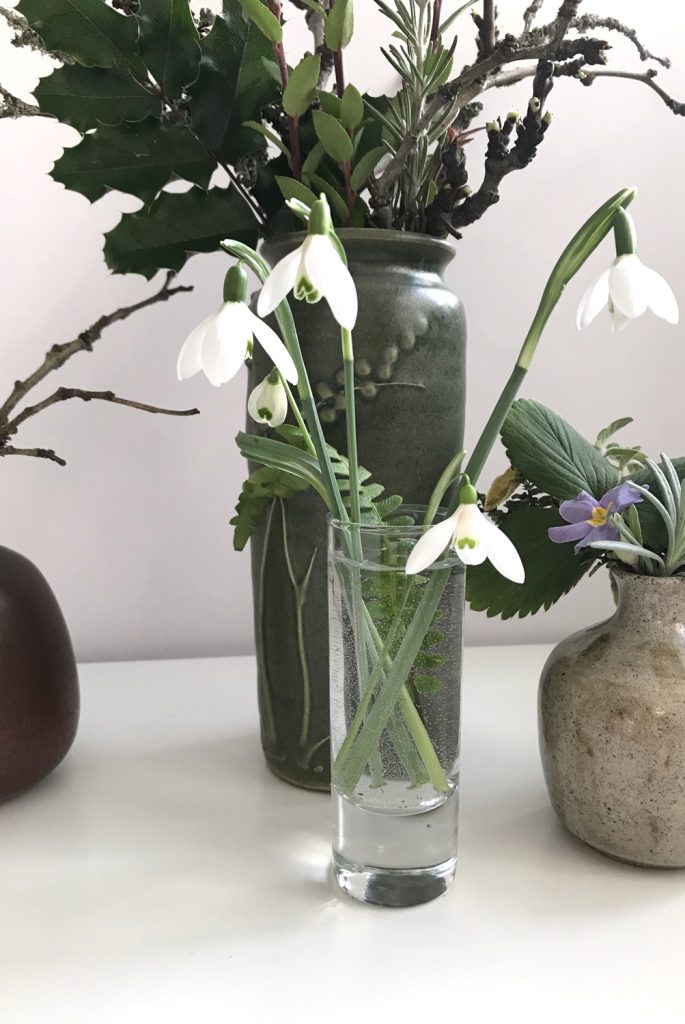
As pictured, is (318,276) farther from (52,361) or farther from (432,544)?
(52,361)

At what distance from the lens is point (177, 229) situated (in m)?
0.59

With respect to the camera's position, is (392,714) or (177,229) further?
(177,229)

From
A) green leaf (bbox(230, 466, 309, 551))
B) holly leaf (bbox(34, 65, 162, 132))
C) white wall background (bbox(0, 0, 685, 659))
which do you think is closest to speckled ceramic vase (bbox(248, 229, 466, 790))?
green leaf (bbox(230, 466, 309, 551))

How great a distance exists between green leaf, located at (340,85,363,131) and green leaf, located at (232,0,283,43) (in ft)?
0.16

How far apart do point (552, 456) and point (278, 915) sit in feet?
0.98

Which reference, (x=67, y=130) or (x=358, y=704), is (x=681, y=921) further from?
(x=67, y=130)

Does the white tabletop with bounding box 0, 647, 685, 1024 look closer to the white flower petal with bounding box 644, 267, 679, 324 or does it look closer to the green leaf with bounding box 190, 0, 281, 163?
the white flower petal with bounding box 644, 267, 679, 324

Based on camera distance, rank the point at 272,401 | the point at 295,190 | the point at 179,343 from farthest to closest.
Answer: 1. the point at 179,343
2. the point at 295,190
3. the point at 272,401

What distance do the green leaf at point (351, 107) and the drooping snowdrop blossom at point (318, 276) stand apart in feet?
0.65

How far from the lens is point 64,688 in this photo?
23.0 inches

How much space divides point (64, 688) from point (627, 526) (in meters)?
0.38

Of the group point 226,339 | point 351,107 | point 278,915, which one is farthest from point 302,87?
point 278,915

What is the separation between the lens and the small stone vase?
0.54 meters

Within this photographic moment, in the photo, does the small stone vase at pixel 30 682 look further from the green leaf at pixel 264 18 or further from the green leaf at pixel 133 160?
the green leaf at pixel 264 18
